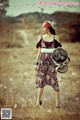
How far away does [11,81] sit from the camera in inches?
59.0

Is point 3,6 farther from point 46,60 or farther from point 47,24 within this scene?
point 46,60

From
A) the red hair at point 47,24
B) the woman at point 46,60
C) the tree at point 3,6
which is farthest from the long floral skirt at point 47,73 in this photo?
the tree at point 3,6

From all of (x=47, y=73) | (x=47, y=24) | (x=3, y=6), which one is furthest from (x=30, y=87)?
(x=3, y=6)

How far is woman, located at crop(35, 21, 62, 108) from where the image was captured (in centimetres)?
149

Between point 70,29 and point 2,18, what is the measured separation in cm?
44

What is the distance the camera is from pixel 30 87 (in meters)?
1.49

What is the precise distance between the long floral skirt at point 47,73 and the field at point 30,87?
1.1 inches

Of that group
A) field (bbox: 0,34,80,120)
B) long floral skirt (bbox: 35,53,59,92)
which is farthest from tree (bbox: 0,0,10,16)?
long floral skirt (bbox: 35,53,59,92)

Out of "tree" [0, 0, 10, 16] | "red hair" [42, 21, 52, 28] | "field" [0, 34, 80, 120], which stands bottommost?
"field" [0, 34, 80, 120]

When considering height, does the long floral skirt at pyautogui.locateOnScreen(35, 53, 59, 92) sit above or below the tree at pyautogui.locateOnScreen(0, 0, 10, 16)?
below

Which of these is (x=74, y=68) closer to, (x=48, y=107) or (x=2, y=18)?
(x=48, y=107)

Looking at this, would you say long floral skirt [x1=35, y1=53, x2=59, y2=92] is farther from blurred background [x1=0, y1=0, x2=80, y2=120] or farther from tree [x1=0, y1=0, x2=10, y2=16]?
tree [x1=0, y1=0, x2=10, y2=16]

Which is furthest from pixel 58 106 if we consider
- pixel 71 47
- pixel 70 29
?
pixel 70 29

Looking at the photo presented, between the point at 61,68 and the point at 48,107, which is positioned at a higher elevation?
the point at 61,68
